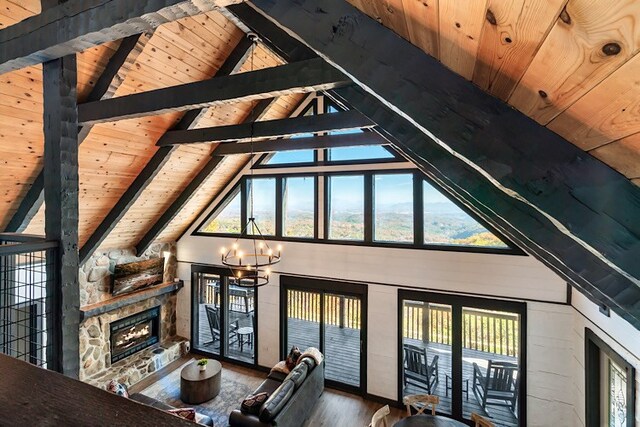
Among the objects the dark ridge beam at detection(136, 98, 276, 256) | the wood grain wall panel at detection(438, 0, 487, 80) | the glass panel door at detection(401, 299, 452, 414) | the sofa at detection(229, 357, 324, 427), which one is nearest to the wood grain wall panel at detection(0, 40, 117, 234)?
the dark ridge beam at detection(136, 98, 276, 256)

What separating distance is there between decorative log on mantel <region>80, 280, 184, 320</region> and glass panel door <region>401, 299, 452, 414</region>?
5.56m

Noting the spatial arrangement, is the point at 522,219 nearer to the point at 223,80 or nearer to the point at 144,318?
the point at 223,80

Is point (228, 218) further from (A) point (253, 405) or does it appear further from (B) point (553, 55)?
(B) point (553, 55)

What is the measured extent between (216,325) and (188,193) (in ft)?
11.1

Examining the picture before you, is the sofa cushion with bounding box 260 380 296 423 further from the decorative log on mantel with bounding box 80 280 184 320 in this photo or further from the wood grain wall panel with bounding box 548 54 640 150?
the wood grain wall panel with bounding box 548 54 640 150

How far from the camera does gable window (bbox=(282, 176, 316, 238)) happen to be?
652cm

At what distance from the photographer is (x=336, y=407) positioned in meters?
5.44

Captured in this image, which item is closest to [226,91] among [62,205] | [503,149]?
[62,205]

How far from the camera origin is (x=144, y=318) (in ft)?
23.1

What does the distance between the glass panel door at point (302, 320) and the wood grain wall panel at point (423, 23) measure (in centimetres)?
597

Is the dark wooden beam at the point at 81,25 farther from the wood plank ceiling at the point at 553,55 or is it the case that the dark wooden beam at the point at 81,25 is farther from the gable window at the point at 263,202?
the gable window at the point at 263,202

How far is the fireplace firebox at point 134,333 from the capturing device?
252 inches

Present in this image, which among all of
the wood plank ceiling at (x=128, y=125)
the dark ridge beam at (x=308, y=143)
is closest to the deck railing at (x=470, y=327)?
the dark ridge beam at (x=308, y=143)

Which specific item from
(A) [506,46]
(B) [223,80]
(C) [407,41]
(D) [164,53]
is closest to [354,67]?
(C) [407,41]
